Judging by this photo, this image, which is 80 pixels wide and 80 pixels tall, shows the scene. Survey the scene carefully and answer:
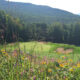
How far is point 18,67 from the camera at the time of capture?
1729mm

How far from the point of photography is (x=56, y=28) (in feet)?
158

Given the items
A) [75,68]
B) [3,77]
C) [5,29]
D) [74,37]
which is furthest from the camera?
[74,37]

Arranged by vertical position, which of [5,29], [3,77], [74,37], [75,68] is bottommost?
[74,37]

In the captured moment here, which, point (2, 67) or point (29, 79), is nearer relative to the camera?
point (29, 79)

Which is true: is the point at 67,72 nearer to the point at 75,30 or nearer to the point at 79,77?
the point at 79,77

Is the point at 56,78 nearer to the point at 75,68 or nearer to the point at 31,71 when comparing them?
the point at 31,71

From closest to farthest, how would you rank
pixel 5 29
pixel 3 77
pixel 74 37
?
1. pixel 3 77
2. pixel 5 29
3. pixel 74 37

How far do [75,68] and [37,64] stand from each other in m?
0.51

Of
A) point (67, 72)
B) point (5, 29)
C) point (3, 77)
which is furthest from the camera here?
point (67, 72)

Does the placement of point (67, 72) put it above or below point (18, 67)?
below

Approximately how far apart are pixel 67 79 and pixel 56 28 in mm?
46991

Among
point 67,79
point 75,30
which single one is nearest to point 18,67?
point 67,79

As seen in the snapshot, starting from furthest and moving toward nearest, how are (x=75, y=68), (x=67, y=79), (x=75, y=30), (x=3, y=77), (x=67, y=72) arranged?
(x=75, y=30) < (x=75, y=68) < (x=67, y=72) < (x=67, y=79) < (x=3, y=77)

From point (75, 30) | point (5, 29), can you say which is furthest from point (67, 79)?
point (75, 30)
